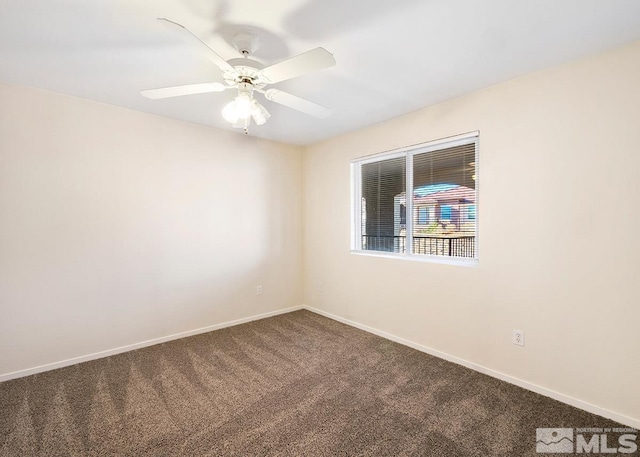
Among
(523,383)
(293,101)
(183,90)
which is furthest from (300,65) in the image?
(523,383)

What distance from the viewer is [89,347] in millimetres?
2723

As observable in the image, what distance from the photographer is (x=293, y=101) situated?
1.95 m

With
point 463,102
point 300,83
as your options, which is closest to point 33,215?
point 300,83

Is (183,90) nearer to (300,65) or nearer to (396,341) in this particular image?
(300,65)

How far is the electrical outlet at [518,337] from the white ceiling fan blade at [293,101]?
2.19 m

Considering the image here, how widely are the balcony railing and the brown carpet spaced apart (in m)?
1.00

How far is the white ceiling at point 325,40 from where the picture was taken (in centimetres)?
154

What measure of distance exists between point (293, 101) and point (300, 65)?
0.44 metres

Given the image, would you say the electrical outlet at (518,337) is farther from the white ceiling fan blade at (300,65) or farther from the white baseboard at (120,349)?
the white baseboard at (120,349)

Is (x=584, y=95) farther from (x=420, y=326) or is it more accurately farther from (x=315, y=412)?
(x=315, y=412)

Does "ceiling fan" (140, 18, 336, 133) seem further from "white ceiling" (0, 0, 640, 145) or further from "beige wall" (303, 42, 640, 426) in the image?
"beige wall" (303, 42, 640, 426)

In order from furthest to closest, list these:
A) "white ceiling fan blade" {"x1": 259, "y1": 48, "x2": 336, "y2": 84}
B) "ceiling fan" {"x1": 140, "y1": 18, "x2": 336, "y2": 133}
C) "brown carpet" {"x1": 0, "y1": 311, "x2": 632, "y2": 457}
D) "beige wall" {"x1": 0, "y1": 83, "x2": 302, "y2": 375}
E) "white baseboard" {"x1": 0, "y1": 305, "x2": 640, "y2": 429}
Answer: "beige wall" {"x1": 0, "y1": 83, "x2": 302, "y2": 375}
"white baseboard" {"x1": 0, "y1": 305, "x2": 640, "y2": 429}
"brown carpet" {"x1": 0, "y1": 311, "x2": 632, "y2": 457}
"ceiling fan" {"x1": 140, "y1": 18, "x2": 336, "y2": 133}
"white ceiling fan blade" {"x1": 259, "y1": 48, "x2": 336, "y2": 84}

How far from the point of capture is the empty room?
1698 millimetres

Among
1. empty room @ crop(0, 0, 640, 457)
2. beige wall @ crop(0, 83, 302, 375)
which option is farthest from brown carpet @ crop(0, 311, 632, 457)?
beige wall @ crop(0, 83, 302, 375)
